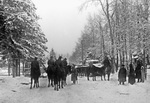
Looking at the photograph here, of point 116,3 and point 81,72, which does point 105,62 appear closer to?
point 81,72

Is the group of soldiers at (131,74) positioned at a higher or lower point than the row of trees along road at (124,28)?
lower

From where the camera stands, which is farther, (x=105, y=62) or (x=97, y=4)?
(x=97, y=4)

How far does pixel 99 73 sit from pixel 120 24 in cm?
1702

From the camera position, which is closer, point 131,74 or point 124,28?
point 131,74

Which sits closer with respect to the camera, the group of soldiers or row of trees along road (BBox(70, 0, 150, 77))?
the group of soldiers

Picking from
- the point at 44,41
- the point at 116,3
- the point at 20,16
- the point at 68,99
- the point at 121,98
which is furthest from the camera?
the point at 116,3

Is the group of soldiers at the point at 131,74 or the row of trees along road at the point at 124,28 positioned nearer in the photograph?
the group of soldiers at the point at 131,74

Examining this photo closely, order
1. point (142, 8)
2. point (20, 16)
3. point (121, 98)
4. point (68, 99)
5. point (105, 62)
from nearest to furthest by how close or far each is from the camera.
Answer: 1. point (68, 99)
2. point (121, 98)
3. point (20, 16)
4. point (105, 62)
5. point (142, 8)

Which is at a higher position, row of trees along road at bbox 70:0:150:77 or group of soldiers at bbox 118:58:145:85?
row of trees along road at bbox 70:0:150:77

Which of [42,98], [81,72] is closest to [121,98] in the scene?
[42,98]

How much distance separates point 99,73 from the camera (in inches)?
901

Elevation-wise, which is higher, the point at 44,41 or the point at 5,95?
the point at 44,41

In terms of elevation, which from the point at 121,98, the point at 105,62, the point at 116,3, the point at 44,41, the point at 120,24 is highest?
the point at 116,3

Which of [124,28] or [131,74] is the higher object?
[124,28]
